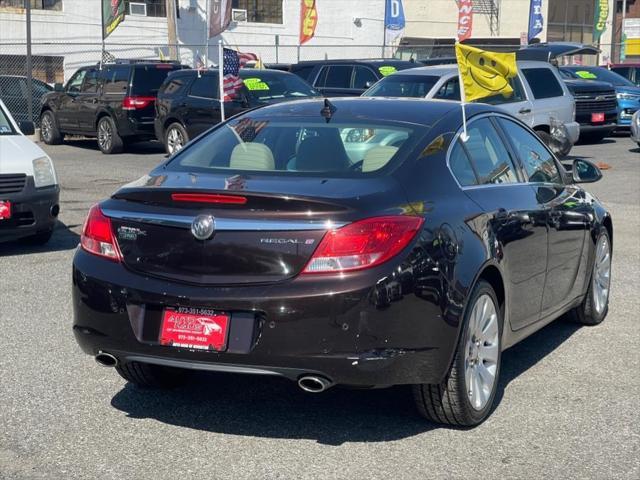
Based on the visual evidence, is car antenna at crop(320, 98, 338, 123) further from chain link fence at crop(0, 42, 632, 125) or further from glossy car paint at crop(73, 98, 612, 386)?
chain link fence at crop(0, 42, 632, 125)

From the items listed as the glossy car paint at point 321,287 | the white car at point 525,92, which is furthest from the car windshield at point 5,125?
the white car at point 525,92

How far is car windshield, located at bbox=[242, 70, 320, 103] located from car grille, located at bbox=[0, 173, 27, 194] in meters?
8.80

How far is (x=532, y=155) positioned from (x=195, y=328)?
2.78m

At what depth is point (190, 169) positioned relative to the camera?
541 cm

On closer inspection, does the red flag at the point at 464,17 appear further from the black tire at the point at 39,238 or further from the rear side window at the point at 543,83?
the black tire at the point at 39,238

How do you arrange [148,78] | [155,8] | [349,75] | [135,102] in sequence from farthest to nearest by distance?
[155,8] < [349,75] < [148,78] < [135,102]

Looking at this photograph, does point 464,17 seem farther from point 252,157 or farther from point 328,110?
point 252,157

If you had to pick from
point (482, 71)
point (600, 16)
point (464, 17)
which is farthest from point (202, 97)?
point (600, 16)

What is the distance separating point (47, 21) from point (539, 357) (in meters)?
32.9

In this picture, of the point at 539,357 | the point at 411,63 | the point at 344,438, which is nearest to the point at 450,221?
the point at 344,438

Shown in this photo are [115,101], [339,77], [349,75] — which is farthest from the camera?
[339,77]

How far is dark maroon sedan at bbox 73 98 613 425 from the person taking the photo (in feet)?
14.9

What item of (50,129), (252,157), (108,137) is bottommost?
(50,129)

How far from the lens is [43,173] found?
9.98m
